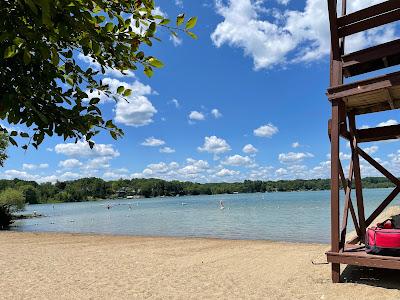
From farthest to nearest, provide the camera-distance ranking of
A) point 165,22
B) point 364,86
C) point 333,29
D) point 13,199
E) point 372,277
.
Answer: point 13,199 < point 372,277 < point 333,29 < point 364,86 < point 165,22

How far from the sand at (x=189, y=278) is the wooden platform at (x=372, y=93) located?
11.6 ft

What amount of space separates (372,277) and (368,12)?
5.18 m

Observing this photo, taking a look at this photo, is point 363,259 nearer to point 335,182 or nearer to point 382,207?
point 335,182

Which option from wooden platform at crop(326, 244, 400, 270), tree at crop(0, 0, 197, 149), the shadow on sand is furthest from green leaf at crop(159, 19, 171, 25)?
the shadow on sand

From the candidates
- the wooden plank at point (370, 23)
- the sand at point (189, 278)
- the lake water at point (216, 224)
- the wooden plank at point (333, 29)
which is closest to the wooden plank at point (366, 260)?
the sand at point (189, 278)

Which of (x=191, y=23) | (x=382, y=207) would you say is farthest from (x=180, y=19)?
(x=382, y=207)

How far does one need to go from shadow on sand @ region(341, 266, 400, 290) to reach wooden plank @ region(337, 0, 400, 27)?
5.02m

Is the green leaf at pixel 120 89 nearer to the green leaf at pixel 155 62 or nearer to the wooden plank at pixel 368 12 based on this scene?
the green leaf at pixel 155 62

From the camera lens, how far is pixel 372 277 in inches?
309

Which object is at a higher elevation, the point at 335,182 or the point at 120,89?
the point at 120,89

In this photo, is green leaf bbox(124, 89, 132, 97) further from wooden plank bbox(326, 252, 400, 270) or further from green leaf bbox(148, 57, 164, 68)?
wooden plank bbox(326, 252, 400, 270)

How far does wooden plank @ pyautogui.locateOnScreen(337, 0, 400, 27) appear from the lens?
7148mm

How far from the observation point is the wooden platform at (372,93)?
6859 millimetres

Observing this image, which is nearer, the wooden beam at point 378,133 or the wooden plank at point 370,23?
the wooden plank at point 370,23
